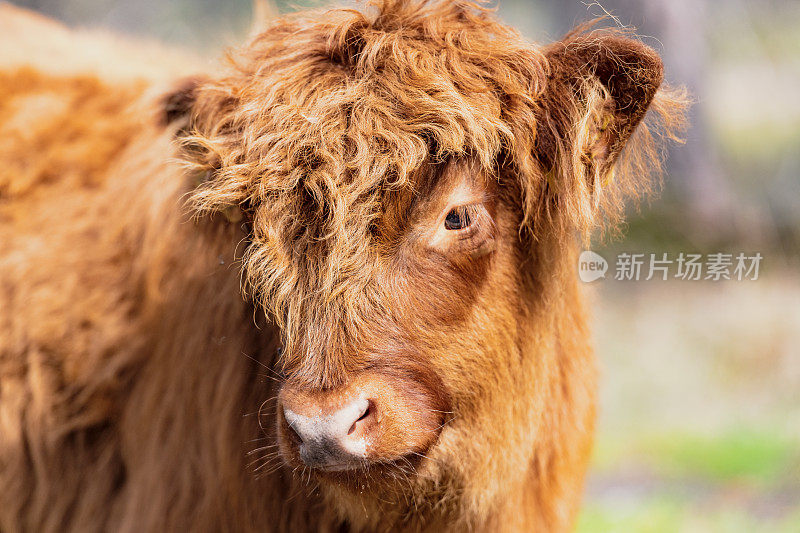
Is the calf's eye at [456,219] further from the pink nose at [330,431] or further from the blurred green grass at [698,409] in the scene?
the blurred green grass at [698,409]

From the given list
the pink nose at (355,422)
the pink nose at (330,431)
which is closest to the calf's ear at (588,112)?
the pink nose at (355,422)

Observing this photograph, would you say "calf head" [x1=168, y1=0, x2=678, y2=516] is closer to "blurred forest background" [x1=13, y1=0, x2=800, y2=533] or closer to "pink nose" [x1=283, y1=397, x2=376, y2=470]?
"pink nose" [x1=283, y1=397, x2=376, y2=470]

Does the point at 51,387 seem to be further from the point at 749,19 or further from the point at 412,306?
the point at 749,19

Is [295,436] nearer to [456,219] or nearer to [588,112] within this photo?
[456,219]

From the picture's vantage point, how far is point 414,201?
244cm

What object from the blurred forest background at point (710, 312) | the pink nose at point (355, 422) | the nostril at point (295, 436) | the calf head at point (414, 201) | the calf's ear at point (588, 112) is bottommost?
the nostril at point (295, 436)

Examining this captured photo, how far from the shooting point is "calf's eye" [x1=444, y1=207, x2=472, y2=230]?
2482 mm

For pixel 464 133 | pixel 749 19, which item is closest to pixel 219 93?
pixel 464 133

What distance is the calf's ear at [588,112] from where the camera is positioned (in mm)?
2516

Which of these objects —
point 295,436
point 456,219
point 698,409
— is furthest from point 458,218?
point 698,409

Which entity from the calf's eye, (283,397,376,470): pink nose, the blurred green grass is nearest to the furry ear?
the calf's eye

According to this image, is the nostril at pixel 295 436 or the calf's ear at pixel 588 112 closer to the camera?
the nostril at pixel 295 436

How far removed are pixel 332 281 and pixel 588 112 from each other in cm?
93

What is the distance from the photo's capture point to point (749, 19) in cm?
985
